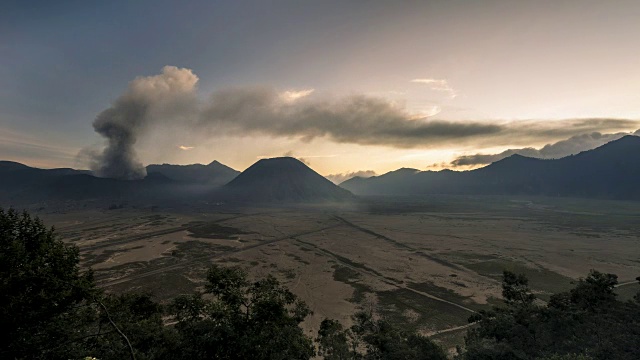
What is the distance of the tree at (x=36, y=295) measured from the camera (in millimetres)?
16594

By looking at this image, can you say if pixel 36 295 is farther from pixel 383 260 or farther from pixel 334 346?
pixel 383 260

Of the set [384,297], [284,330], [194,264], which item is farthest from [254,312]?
[194,264]

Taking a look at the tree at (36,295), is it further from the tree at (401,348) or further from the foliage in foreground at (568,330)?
the foliage in foreground at (568,330)

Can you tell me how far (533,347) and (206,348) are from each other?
86.8 ft

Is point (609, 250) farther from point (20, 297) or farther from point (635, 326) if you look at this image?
point (20, 297)

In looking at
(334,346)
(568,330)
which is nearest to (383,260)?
(568,330)

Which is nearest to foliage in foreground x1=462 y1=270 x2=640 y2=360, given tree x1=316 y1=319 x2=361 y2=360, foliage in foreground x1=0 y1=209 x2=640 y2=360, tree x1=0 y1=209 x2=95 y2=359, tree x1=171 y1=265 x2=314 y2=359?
foliage in foreground x1=0 y1=209 x2=640 y2=360

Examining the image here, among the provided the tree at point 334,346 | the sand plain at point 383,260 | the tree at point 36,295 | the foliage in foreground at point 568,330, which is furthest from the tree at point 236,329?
the sand plain at point 383,260

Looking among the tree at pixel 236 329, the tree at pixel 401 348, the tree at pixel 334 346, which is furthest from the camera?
the tree at pixel 334 346

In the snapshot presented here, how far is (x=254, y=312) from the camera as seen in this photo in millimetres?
22422

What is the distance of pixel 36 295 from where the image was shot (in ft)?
59.3

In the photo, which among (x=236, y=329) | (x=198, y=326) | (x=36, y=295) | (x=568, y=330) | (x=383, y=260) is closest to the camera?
(x=36, y=295)

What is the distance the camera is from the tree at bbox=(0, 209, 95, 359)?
54.4 feet

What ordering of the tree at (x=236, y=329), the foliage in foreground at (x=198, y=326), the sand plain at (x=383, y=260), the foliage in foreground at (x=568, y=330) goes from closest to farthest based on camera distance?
the foliage in foreground at (x=198, y=326), the tree at (x=236, y=329), the foliage in foreground at (x=568, y=330), the sand plain at (x=383, y=260)
